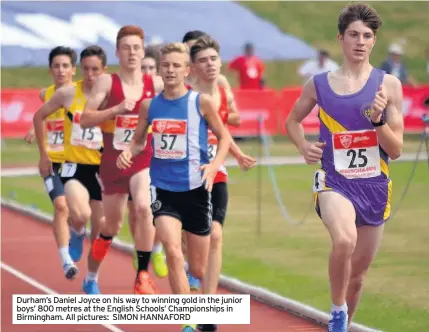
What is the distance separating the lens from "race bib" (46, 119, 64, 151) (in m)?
13.6

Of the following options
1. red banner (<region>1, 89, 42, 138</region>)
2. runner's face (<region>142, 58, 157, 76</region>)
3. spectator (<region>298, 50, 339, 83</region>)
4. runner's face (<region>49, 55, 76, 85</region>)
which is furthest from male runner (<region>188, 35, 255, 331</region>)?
red banner (<region>1, 89, 42, 138</region>)

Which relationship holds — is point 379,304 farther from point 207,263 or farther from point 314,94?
point 314,94

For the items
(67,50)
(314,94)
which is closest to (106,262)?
(67,50)

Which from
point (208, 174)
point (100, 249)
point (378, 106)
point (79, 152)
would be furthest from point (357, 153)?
point (79, 152)

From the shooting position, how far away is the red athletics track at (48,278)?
10.4 meters

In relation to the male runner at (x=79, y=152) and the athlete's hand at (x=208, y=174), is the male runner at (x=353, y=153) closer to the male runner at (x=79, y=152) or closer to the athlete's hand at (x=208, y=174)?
the athlete's hand at (x=208, y=174)

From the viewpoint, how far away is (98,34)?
34.0 m

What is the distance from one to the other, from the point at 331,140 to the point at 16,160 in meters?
20.0

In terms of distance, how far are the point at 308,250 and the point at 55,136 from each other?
3.29 metres

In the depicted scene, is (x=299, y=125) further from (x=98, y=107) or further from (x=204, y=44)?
(x=98, y=107)

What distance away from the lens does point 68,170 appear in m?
12.9

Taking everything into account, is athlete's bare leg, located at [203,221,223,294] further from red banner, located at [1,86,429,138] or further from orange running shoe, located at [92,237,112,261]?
red banner, located at [1,86,429,138]

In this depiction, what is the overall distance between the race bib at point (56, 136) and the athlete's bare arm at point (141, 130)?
10.8ft

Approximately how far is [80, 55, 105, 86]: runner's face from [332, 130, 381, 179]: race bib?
14.0 ft
